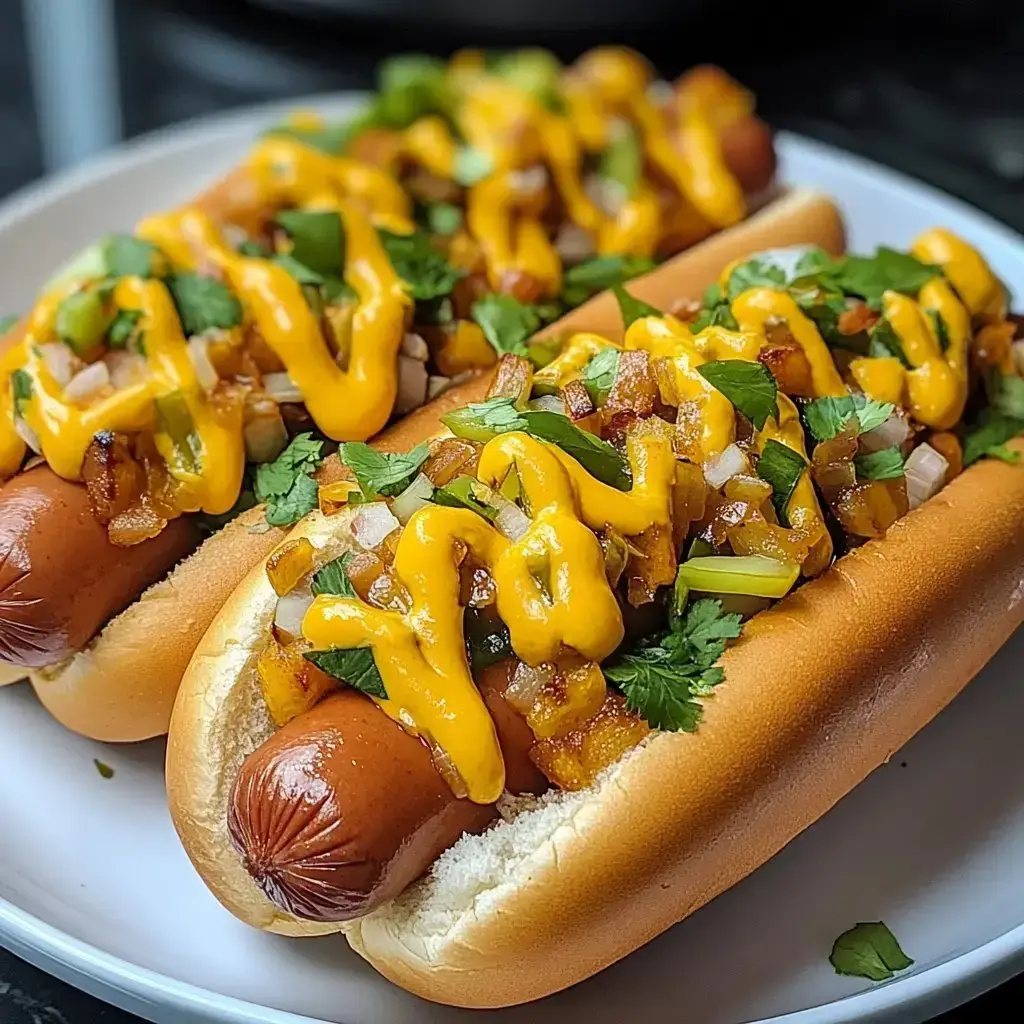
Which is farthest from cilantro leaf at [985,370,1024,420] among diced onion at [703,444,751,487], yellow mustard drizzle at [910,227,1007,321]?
diced onion at [703,444,751,487]

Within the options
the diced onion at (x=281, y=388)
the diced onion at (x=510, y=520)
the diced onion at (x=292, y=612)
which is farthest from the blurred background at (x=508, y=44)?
the diced onion at (x=292, y=612)

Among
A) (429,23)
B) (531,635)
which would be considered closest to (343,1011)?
(531,635)

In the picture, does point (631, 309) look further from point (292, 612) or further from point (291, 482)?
point (292, 612)

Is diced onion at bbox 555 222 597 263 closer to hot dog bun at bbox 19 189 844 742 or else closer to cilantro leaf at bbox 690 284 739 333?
cilantro leaf at bbox 690 284 739 333

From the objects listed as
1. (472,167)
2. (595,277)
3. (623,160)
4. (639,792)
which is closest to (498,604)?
(639,792)

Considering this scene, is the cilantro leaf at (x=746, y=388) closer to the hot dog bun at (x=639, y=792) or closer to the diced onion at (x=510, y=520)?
the hot dog bun at (x=639, y=792)

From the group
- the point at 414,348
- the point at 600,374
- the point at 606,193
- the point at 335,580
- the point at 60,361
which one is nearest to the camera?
the point at 335,580

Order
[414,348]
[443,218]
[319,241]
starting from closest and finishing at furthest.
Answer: [414,348] → [319,241] → [443,218]
